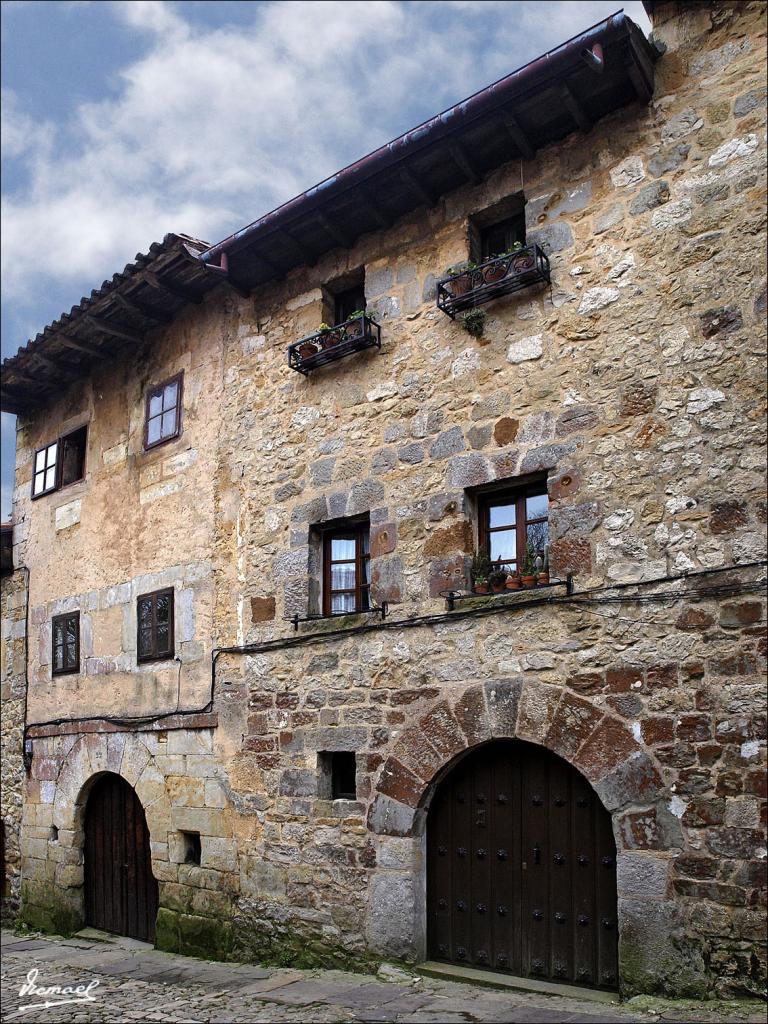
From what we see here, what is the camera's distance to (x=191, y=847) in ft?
27.4

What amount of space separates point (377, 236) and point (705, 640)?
13.9 feet

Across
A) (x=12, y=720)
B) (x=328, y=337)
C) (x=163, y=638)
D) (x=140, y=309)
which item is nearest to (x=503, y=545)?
(x=328, y=337)

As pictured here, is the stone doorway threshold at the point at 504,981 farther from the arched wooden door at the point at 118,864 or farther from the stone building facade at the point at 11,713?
the stone building facade at the point at 11,713

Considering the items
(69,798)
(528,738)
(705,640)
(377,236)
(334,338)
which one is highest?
(377,236)

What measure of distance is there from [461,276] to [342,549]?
2.34 metres

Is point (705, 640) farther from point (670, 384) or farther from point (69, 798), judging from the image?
point (69, 798)

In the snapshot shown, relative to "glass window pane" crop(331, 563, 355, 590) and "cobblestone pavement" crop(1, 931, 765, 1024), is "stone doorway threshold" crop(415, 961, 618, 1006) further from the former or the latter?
"glass window pane" crop(331, 563, 355, 590)

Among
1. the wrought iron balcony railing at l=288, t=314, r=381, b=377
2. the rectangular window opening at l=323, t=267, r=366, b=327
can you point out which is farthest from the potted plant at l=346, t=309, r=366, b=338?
the rectangular window opening at l=323, t=267, r=366, b=327

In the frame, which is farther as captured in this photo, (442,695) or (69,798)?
(69,798)

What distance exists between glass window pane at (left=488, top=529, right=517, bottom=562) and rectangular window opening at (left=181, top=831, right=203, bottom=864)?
380 centimetres

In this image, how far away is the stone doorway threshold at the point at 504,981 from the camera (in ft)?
18.5

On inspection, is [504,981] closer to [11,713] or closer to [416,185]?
[416,185]

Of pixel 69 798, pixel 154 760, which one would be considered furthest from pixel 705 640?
pixel 69 798

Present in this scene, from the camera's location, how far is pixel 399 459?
283 inches
